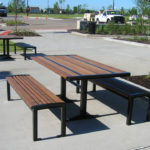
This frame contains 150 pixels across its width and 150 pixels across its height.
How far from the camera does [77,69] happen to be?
443 centimetres

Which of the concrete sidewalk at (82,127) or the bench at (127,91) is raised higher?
the bench at (127,91)

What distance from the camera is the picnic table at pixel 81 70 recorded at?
403 centimetres

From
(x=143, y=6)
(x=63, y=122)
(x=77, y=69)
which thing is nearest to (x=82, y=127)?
(x=63, y=122)

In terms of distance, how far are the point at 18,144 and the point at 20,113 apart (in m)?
1.09

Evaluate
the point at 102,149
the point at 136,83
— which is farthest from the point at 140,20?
the point at 102,149

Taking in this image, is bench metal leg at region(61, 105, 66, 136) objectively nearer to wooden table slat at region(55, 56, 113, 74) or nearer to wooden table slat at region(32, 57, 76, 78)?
wooden table slat at region(32, 57, 76, 78)

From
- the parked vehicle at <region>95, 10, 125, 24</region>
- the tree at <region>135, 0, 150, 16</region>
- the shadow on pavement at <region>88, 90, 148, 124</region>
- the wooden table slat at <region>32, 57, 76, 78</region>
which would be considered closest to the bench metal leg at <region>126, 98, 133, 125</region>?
the shadow on pavement at <region>88, 90, 148, 124</region>

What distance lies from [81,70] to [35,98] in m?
0.86

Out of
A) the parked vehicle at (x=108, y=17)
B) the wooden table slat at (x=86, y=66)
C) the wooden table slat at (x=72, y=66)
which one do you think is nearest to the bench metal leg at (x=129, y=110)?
the wooden table slat at (x=86, y=66)

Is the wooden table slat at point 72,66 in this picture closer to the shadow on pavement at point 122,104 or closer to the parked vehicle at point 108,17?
the shadow on pavement at point 122,104

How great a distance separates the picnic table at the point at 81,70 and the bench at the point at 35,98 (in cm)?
36

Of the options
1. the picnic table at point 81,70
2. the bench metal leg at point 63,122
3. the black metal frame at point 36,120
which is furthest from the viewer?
the picnic table at point 81,70

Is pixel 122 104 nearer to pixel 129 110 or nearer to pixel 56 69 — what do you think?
pixel 129 110

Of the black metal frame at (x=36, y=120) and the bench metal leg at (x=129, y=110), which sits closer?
the black metal frame at (x=36, y=120)
